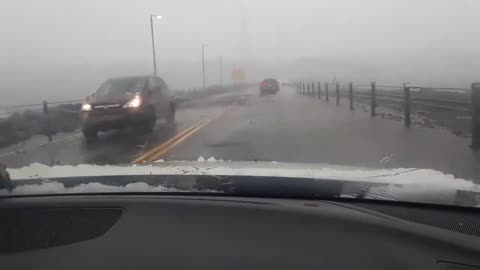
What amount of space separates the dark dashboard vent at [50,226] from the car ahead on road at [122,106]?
12549 millimetres

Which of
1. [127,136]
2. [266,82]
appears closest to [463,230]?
[127,136]

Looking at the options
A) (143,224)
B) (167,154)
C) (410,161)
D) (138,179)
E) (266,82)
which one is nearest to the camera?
(143,224)

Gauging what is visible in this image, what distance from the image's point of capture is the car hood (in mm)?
3113

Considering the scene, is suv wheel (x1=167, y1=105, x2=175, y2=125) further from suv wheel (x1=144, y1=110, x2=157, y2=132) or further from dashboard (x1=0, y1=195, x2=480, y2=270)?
dashboard (x1=0, y1=195, x2=480, y2=270)

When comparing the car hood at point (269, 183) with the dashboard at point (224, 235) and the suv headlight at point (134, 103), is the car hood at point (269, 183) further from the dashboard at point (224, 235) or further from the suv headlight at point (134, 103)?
the suv headlight at point (134, 103)

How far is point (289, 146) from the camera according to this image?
36.5 feet

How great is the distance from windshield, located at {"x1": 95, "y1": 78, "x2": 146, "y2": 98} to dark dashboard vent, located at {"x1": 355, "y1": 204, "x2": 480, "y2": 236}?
13725 mm

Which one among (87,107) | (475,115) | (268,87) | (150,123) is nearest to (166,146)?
(87,107)

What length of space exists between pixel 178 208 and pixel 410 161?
6551mm

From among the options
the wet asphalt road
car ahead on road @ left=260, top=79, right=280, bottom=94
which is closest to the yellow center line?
the wet asphalt road

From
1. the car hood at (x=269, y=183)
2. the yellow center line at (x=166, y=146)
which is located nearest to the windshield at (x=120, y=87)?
the yellow center line at (x=166, y=146)

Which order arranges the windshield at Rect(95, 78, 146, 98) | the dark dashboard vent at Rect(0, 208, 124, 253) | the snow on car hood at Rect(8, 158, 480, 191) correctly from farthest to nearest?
the windshield at Rect(95, 78, 146, 98) → the snow on car hood at Rect(8, 158, 480, 191) → the dark dashboard vent at Rect(0, 208, 124, 253)

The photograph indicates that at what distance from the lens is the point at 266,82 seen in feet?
170

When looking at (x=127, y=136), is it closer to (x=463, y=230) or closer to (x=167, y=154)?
(x=167, y=154)
